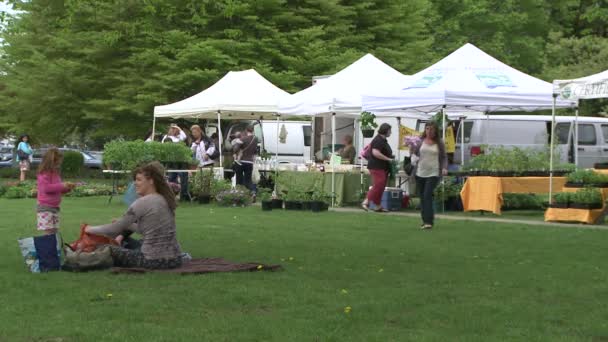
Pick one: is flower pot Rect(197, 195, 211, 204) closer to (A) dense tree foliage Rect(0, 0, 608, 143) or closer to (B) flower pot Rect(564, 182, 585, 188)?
(B) flower pot Rect(564, 182, 585, 188)

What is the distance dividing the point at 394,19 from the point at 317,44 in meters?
5.13

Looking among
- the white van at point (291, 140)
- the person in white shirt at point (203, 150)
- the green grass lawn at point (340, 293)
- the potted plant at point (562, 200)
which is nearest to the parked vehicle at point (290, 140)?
the white van at point (291, 140)

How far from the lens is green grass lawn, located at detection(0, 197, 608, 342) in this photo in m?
7.66

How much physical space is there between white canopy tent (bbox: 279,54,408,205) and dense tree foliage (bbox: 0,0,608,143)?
11252 millimetres

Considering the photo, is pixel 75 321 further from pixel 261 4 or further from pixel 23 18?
pixel 23 18

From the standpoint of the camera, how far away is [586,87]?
17.9 metres

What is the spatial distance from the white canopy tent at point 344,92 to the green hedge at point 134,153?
2939 millimetres

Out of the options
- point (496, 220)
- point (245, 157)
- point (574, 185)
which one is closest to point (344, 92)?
point (245, 157)

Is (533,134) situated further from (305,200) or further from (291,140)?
(305,200)

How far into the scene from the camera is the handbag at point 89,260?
10.8m

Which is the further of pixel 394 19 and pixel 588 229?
pixel 394 19

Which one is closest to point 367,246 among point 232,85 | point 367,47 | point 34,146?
point 232,85

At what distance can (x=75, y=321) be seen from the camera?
312 inches

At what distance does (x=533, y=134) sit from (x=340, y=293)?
900 inches
